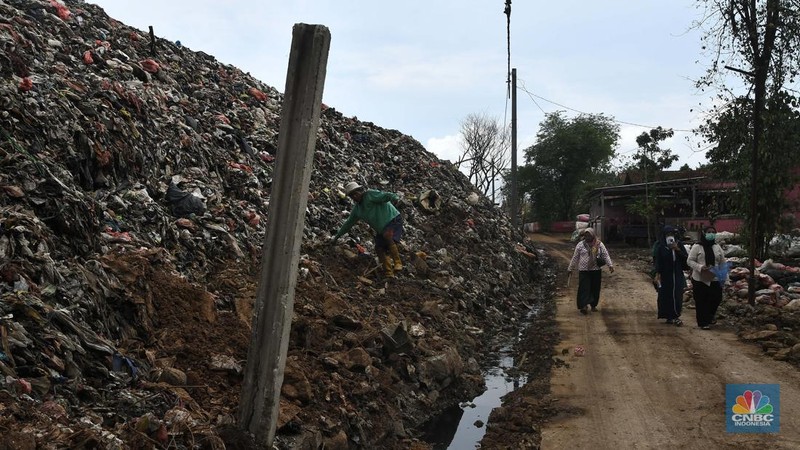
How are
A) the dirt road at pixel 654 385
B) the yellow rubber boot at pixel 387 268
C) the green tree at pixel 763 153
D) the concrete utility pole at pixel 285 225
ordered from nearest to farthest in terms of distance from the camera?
1. the concrete utility pole at pixel 285 225
2. the dirt road at pixel 654 385
3. the yellow rubber boot at pixel 387 268
4. the green tree at pixel 763 153

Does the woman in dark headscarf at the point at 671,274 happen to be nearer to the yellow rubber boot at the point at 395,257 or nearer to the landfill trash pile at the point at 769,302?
the landfill trash pile at the point at 769,302

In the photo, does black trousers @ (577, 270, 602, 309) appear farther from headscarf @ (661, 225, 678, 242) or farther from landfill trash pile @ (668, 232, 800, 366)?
landfill trash pile @ (668, 232, 800, 366)

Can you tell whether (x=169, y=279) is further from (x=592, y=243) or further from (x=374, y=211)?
(x=592, y=243)

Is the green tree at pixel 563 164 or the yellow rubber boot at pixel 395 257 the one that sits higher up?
the green tree at pixel 563 164

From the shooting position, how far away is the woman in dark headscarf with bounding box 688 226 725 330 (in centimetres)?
805

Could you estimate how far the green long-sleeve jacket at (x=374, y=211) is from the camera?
8.48m

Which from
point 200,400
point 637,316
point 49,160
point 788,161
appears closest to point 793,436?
point 200,400

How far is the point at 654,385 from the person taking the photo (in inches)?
229

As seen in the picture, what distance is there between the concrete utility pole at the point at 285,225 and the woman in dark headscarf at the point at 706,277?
20.1ft

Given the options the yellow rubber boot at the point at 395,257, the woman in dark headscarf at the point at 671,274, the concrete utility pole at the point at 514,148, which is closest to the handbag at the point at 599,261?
the woman in dark headscarf at the point at 671,274

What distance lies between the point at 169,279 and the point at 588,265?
20.2 ft

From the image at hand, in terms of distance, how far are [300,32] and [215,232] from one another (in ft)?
12.4

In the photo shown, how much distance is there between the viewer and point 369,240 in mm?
9961

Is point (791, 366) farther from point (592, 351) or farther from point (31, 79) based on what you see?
point (31, 79)
